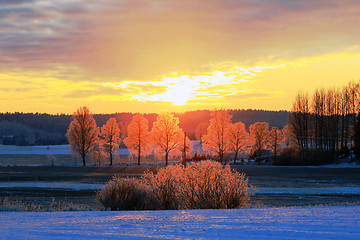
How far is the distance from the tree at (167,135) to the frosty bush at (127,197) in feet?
172

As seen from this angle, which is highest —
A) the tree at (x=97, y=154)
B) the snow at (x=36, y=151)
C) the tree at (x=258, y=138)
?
the tree at (x=258, y=138)

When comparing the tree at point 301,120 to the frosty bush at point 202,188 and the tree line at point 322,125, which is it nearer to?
the tree line at point 322,125

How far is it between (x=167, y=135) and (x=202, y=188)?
52.8 m

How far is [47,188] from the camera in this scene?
36.8 m

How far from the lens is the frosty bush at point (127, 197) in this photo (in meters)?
19.9

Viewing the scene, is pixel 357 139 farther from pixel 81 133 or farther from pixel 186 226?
pixel 186 226

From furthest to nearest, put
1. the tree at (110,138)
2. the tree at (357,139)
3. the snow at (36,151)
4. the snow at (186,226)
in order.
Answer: the snow at (36,151), the tree at (110,138), the tree at (357,139), the snow at (186,226)

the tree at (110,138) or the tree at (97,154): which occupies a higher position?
the tree at (110,138)

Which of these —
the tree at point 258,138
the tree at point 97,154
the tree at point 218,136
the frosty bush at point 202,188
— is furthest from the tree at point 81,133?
the frosty bush at point 202,188

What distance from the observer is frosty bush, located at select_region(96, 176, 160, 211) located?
19891 mm

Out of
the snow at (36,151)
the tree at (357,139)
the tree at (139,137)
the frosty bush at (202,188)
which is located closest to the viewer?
the frosty bush at (202,188)

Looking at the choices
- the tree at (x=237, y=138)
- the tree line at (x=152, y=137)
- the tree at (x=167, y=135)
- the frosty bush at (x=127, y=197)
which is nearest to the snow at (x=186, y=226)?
the frosty bush at (x=127, y=197)

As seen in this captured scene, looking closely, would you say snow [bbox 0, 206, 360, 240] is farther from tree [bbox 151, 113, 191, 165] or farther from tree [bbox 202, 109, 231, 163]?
tree [bbox 202, 109, 231, 163]

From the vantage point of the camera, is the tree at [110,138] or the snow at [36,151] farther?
the snow at [36,151]
